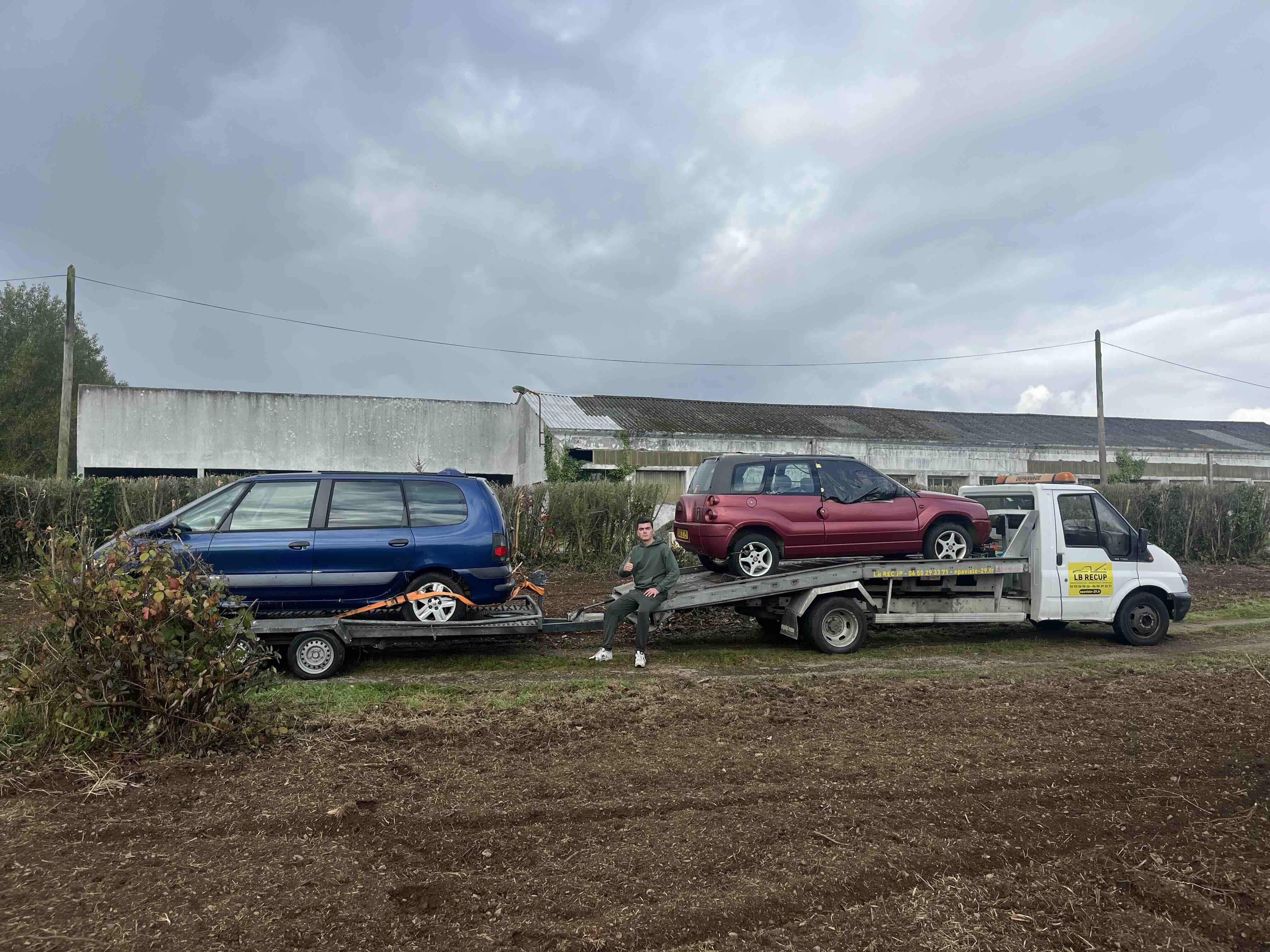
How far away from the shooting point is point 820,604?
9.71 m

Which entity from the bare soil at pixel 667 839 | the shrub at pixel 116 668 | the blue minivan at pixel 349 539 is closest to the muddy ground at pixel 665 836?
the bare soil at pixel 667 839

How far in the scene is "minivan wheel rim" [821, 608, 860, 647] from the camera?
32.0 ft

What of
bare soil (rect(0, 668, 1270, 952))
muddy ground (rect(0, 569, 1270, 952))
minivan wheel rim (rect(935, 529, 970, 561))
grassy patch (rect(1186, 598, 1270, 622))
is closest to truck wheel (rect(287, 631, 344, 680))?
muddy ground (rect(0, 569, 1270, 952))

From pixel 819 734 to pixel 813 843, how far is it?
1938 mm

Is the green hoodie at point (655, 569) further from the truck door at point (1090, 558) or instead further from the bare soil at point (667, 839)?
the truck door at point (1090, 558)

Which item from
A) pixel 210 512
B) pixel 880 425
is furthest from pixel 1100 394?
pixel 210 512

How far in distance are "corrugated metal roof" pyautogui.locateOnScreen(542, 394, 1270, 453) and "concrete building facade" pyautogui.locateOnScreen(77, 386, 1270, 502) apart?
13 centimetres

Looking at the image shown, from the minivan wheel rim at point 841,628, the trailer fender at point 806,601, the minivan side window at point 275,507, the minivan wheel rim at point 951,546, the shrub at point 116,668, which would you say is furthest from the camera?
the minivan wheel rim at point 951,546

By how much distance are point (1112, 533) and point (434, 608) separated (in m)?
8.03

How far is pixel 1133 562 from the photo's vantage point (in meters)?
10.4

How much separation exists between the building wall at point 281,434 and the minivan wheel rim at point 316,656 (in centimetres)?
1909

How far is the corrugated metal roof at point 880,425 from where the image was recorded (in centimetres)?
3123

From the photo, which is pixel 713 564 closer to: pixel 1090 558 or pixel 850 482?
pixel 850 482

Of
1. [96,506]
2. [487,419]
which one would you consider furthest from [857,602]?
[487,419]
